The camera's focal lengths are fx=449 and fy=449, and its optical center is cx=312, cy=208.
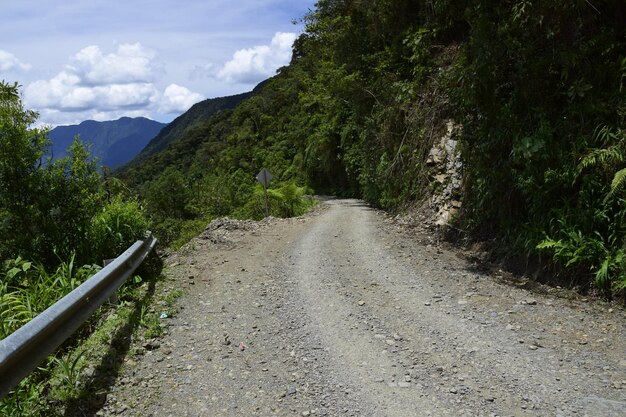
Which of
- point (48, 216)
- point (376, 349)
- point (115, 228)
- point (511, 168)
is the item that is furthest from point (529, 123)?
point (48, 216)

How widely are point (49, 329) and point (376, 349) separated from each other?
9.45 feet

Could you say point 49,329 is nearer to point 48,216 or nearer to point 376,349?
point 376,349

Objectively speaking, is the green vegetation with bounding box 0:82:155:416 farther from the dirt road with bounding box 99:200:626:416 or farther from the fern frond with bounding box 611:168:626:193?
the fern frond with bounding box 611:168:626:193

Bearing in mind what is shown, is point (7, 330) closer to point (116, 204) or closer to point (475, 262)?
point (116, 204)

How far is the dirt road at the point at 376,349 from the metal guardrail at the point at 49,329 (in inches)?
26.1

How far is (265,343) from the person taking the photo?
4715 millimetres

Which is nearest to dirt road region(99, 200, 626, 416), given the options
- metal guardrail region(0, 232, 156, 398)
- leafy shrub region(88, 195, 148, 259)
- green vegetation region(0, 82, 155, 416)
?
metal guardrail region(0, 232, 156, 398)

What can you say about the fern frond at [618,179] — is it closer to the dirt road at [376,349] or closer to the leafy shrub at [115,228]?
the dirt road at [376,349]

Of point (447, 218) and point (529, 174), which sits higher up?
point (529, 174)

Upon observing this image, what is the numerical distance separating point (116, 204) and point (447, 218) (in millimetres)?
6920

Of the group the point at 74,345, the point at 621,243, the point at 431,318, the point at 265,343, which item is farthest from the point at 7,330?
the point at 621,243

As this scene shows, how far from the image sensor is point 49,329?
3523 mm

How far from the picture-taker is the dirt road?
3.51 m

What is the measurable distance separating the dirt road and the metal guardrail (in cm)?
66
